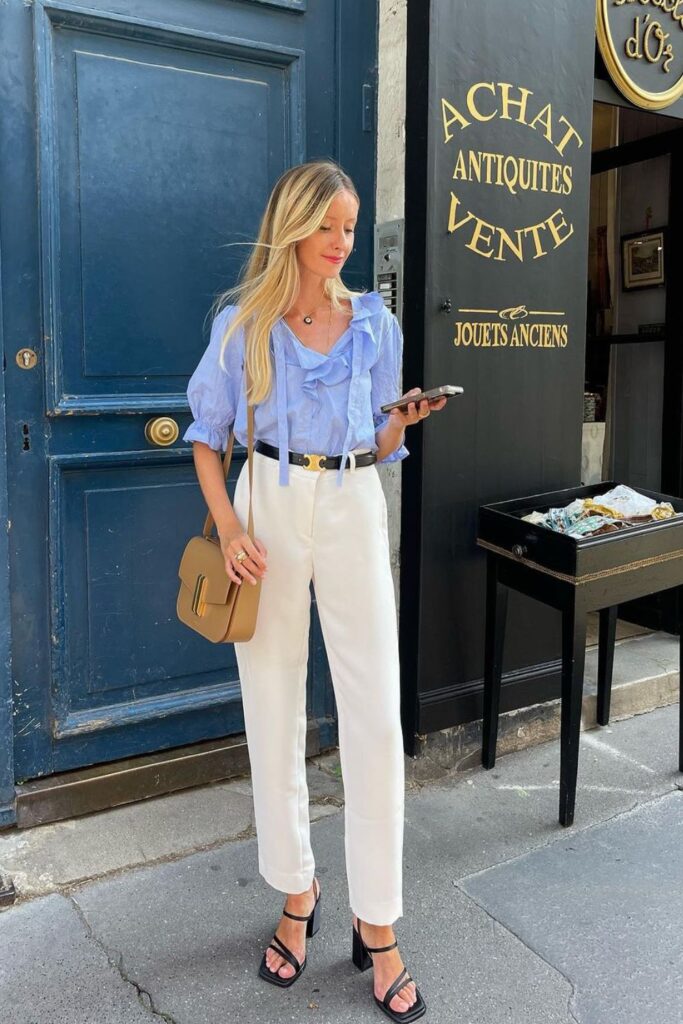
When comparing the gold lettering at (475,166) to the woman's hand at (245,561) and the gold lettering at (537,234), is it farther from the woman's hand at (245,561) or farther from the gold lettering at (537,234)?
the woman's hand at (245,561)

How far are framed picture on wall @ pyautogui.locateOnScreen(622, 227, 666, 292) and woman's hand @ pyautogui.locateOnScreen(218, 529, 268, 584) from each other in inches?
138

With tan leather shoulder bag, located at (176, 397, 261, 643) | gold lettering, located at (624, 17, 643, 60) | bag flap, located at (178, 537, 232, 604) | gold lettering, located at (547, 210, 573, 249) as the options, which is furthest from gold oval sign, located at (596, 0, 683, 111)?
bag flap, located at (178, 537, 232, 604)

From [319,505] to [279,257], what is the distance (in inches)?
23.3

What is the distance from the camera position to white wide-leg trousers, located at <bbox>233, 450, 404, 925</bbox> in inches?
89.7

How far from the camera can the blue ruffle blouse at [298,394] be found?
226cm

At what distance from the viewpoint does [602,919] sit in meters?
2.68

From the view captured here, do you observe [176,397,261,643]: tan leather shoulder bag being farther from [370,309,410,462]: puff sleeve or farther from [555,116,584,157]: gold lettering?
[555,116,584,157]: gold lettering

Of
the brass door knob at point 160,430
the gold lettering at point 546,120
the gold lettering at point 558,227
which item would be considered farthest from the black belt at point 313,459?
the gold lettering at point 546,120

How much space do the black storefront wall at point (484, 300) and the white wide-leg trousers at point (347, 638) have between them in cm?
107

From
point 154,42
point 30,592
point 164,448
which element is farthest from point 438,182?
point 30,592

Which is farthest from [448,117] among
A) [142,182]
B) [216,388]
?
[216,388]

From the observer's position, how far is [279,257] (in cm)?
222

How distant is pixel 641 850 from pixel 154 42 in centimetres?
300

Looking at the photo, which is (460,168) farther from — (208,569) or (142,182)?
(208,569)
